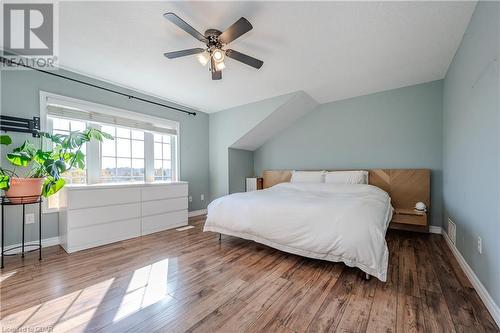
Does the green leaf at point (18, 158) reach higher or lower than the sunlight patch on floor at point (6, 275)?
higher

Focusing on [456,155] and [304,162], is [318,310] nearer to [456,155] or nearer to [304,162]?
[456,155]

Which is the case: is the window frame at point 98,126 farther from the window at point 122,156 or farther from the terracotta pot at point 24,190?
the terracotta pot at point 24,190

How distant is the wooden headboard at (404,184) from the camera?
3.07 m

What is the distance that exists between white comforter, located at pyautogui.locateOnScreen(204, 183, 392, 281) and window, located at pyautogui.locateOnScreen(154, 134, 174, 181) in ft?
5.51

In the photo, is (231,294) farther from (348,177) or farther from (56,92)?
(56,92)

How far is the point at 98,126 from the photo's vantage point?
10.0ft

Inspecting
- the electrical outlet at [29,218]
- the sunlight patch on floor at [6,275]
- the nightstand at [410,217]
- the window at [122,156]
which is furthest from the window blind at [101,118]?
the nightstand at [410,217]

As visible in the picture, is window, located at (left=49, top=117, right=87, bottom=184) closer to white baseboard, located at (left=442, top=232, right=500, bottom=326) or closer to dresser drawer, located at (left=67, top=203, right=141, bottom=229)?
dresser drawer, located at (left=67, top=203, right=141, bottom=229)

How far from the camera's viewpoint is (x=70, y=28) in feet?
6.31

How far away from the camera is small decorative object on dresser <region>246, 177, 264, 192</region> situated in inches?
181

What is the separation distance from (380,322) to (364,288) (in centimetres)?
39

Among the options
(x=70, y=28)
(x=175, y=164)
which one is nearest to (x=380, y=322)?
(x=70, y=28)

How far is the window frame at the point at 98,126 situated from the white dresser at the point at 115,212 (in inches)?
18.0

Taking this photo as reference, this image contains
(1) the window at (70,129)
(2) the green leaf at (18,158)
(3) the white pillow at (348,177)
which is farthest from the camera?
(3) the white pillow at (348,177)
